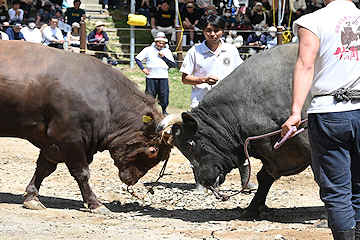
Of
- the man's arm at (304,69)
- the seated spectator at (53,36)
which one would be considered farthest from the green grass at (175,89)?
the man's arm at (304,69)

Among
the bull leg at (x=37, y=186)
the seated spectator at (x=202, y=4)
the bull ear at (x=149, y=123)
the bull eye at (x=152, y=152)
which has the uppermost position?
the seated spectator at (x=202, y=4)

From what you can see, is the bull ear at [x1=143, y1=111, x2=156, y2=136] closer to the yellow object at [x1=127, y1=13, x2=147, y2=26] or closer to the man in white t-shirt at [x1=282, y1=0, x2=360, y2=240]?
the man in white t-shirt at [x1=282, y1=0, x2=360, y2=240]

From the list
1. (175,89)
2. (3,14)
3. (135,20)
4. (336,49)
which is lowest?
(175,89)

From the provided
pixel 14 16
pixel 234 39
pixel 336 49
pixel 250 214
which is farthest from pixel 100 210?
pixel 14 16

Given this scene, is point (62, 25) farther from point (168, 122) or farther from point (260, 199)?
point (260, 199)

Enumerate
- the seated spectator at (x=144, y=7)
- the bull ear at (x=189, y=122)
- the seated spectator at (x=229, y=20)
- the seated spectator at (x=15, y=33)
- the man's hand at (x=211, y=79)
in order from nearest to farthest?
the bull ear at (x=189, y=122) → the man's hand at (x=211, y=79) → the seated spectator at (x=15, y=33) → the seated spectator at (x=229, y=20) → the seated spectator at (x=144, y=7)

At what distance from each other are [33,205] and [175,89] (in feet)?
33.0

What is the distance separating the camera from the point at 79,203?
641 cm

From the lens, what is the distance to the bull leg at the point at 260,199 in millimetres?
5949

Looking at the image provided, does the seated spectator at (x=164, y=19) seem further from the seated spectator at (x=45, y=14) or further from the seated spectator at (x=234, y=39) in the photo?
the seated spectator at (x=45, y=14)

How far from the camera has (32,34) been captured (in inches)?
609

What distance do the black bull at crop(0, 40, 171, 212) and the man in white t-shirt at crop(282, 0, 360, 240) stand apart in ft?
9.37

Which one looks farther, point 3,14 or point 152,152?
point 3,14

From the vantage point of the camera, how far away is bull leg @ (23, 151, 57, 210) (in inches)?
232
